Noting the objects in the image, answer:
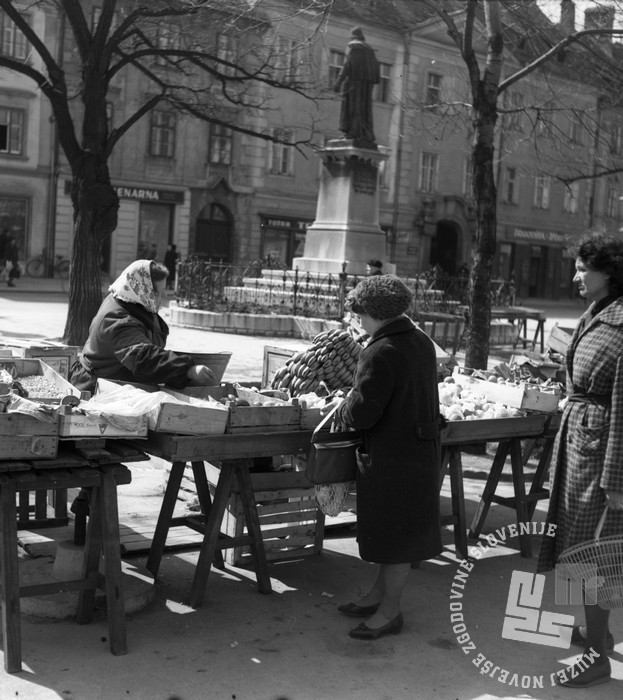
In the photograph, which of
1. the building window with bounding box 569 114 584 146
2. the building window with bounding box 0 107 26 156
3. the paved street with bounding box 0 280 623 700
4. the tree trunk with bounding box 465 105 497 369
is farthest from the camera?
the building window with bounding box 0 107 26 156

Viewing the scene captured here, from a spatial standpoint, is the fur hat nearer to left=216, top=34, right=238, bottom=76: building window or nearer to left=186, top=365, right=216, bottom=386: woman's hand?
left=186, top=365, right=216, bottom=386: woman's hand

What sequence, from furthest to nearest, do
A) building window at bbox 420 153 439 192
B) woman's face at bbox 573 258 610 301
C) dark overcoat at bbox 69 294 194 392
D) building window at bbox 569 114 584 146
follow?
1. building window at bbox 420 153 439 192
2. building window at bbox 569 114 584 146
3. dark overcoat at bbox 69 294 194 392
4. woman's face at bbox 573 258 610 301

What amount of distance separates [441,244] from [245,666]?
39.5m

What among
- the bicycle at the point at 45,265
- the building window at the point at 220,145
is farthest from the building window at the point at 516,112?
the building window at the point at 220,145

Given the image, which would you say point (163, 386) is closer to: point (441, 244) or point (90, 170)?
point (90, 170)

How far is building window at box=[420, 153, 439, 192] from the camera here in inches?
1644

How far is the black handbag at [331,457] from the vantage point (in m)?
4.57

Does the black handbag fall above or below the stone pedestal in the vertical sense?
below

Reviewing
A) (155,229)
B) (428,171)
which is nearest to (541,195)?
(428,171)

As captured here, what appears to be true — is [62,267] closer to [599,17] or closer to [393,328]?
[599,17]

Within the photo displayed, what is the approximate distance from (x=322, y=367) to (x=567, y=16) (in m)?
7.84

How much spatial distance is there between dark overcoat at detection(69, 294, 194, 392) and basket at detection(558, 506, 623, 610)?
2090mm

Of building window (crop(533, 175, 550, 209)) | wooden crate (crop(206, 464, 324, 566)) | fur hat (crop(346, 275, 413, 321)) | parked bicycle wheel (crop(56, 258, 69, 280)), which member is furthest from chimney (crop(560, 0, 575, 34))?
building window (crop(533, 175, 550, 209))

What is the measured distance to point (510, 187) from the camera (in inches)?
1799
